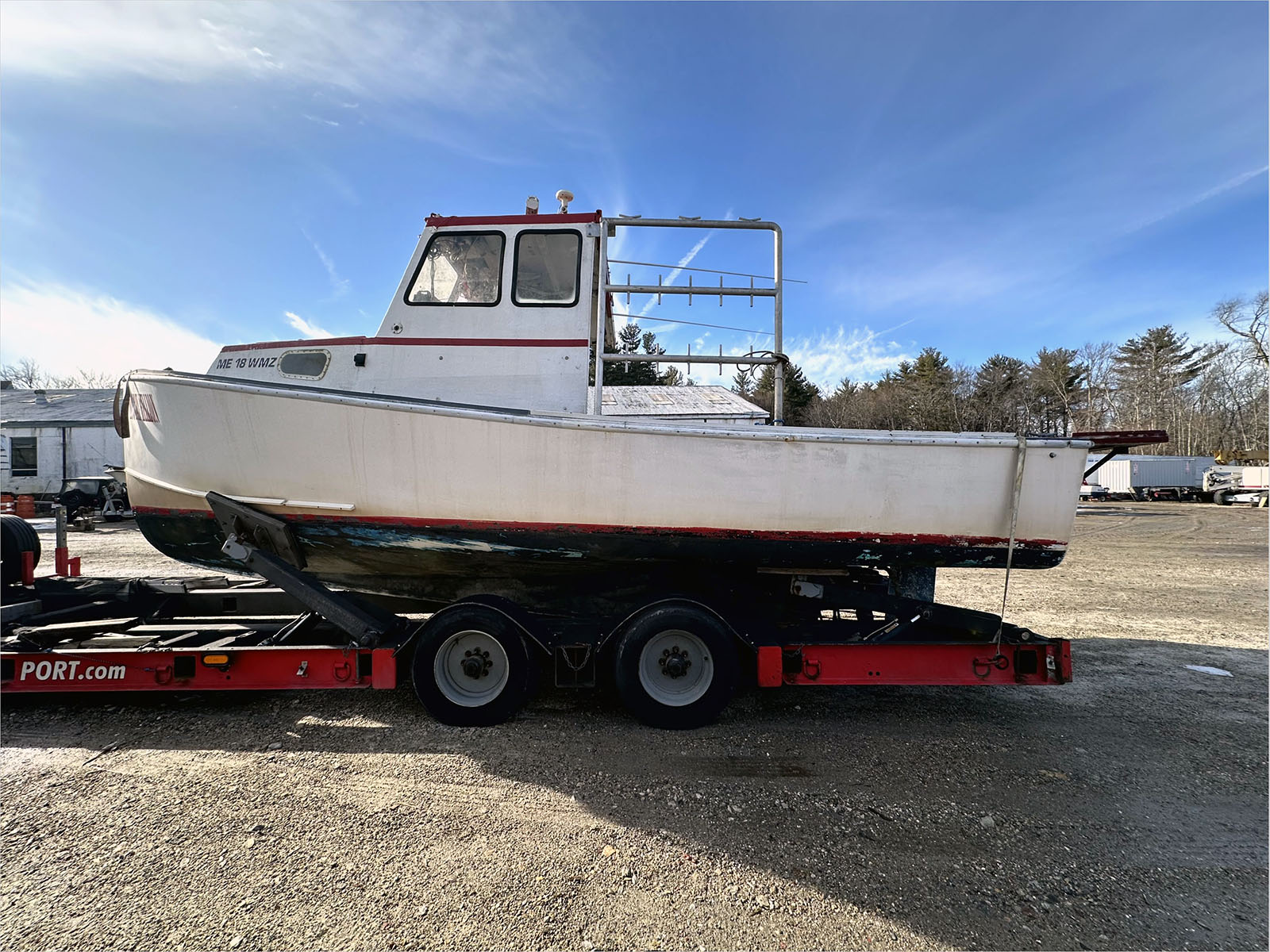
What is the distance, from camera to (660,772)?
3070 mm

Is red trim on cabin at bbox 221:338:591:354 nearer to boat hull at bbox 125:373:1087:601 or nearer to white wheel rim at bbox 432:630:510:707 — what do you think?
boat hull at bbox 125:373:1087:601

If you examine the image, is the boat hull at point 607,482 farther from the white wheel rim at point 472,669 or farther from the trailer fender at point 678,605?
the white wheel rim at point 472,669

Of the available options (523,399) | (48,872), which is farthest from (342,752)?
(523,399)

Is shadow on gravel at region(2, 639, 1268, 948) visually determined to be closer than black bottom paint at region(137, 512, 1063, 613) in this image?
Yes

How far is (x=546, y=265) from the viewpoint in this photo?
4098 mm

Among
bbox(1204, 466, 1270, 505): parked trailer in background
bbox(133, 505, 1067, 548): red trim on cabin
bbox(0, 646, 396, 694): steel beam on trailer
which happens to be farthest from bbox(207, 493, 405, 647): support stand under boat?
bbox(1204, 466, 1270, 505): parked trailer in background

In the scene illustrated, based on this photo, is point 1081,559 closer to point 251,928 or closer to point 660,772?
point 660,772

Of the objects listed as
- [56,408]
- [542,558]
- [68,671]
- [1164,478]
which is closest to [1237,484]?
[1164,478]

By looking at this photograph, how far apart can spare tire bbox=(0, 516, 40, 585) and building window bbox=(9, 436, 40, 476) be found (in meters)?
20.4

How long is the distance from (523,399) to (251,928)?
2.88 metres

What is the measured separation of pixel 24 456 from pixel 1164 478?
46.6 m

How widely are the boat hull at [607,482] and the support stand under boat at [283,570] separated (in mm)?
95

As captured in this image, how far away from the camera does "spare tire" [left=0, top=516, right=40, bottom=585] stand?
14.0ft

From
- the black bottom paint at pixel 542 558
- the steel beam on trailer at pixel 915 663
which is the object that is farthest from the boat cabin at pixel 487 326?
the steel beam on trailer at pixel 915 663
